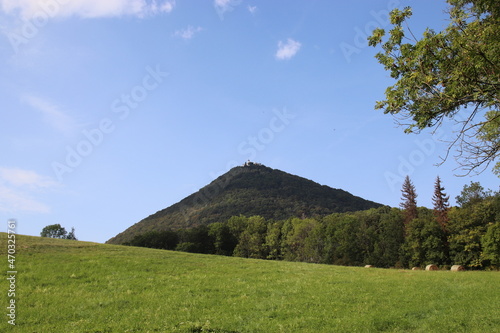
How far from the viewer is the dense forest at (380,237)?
226 feet

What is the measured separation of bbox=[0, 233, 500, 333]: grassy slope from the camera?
43.6ft

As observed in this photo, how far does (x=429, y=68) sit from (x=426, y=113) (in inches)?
53.6

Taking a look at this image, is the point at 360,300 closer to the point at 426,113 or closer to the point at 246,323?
the point at 246,323

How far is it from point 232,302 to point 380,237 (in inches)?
2997

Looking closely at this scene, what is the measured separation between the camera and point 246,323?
44.1 feet

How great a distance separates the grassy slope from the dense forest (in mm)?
50560

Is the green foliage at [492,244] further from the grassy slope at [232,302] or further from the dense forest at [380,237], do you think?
the grassy slope at [232,302]

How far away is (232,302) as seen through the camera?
17.0m

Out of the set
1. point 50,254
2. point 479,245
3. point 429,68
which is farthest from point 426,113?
point 479,245

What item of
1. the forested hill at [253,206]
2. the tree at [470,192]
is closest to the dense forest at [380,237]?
the tree at [470,192]

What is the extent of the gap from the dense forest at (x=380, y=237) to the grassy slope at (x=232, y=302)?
166ft

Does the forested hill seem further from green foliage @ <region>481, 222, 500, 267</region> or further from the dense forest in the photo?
green foliage @ <region>481, 222, 500, 267</region>

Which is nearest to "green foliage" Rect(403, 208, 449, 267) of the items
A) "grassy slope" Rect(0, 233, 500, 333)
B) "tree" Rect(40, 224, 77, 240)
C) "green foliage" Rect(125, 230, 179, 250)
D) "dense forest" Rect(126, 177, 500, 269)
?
"dense forest" Rect(126, 177, 500, 269)

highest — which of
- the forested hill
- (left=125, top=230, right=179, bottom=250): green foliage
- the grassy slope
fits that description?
the forested hill
